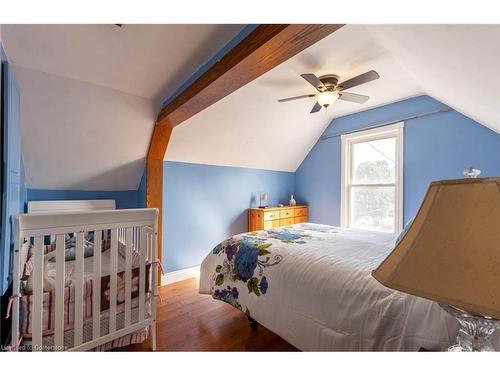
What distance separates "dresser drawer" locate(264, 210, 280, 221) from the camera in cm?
359

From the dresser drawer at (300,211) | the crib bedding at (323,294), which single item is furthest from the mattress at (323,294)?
the dresser drawer at (300,211)

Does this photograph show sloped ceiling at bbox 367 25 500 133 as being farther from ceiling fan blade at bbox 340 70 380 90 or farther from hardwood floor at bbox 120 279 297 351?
hardwood floor at bbox 120 279 297 351

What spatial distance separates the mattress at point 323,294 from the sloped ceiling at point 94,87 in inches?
63.5

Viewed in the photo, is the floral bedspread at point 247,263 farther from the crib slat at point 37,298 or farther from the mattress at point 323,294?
the crib slat at point 37,298

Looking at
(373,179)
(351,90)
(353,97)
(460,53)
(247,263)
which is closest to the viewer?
(460,53)

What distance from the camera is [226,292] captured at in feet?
5.98

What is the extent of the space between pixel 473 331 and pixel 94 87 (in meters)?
2.69

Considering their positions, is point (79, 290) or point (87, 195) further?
point (87, 195)

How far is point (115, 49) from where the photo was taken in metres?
1.56

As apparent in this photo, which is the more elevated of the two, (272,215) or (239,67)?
(239,67)

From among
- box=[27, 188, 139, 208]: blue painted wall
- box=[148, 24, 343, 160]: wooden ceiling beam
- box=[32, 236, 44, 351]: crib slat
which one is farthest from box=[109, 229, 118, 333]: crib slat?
box=[27, 188, 139, 208]: blue painted wall

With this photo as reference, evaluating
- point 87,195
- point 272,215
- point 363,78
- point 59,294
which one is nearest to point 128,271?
point 59,294

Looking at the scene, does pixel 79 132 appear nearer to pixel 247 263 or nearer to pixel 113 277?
pixel 113 277
